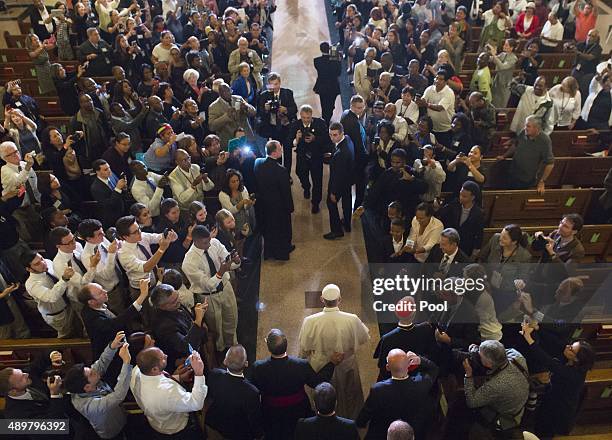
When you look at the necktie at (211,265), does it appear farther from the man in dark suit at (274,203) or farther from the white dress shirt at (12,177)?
the white dress shirt at (12,177)

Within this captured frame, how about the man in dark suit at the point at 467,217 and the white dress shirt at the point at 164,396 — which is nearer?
the white dress shirt at the point at 164,396

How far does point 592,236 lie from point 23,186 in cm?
586

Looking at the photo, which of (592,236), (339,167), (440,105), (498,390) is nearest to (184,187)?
(339,167)

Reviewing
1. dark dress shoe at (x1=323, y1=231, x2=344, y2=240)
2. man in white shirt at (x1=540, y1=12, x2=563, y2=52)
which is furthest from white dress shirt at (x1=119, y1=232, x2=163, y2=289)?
man in white shirt at (x1=540, y1=12, x2=563, y2=52)

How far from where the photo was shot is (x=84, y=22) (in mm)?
8922

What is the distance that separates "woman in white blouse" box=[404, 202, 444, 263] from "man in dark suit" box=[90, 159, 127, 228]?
288 cm

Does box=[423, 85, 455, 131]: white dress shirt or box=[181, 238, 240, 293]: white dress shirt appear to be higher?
box=[423, 85, 455, 131]: white dress shirt

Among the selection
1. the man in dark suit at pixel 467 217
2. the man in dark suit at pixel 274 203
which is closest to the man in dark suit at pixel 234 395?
the man in dark suit at pixel 274 203

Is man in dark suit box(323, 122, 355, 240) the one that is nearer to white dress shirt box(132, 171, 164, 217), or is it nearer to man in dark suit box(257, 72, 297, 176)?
man in dark suit box(257, 72, 297, 176)

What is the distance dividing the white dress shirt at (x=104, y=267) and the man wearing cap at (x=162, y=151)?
Answer: 166 centimetres

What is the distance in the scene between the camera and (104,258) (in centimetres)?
436

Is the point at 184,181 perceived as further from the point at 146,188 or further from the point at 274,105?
the point at 274,105

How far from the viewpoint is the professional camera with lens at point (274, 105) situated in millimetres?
6719

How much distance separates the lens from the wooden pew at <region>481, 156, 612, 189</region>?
620cm
